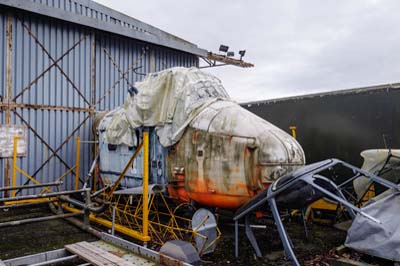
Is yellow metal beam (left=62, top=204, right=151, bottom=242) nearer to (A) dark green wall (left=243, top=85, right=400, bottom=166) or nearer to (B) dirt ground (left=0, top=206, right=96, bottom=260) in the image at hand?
(B) dirt ground (left=0, top=206, right=96, bottom=260)

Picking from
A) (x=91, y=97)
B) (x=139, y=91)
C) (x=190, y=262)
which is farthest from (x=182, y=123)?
(x=91, y=97)

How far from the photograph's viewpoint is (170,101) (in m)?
6.35

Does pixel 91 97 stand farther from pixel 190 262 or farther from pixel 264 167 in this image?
pixel 190 262

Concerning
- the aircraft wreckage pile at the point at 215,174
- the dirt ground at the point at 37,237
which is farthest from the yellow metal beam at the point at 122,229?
the dirt ground at the point at 37,237

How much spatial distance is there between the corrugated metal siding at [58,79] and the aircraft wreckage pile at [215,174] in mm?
3372

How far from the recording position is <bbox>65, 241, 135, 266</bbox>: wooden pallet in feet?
11.9

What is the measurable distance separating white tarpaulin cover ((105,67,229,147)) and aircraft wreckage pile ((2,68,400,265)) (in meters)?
0.02

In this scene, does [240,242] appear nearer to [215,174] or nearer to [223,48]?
[215,174]

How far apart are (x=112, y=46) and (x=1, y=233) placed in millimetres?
7311

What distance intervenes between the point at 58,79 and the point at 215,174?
6859mm

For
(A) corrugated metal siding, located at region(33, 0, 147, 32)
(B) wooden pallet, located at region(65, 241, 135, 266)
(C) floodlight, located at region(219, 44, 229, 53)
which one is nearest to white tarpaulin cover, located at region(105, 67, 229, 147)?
(B) wooden pallet, located at region(65, 241, 135, 266)

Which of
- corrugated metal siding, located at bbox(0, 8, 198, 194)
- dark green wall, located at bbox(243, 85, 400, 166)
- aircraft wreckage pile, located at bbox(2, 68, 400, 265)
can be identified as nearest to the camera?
aircraft wreckage pile, located at bbox(2, 68, 400, 265)

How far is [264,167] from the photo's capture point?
4980 millimetres

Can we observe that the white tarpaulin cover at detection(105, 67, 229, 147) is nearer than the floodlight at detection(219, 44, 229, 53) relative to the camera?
Yes
